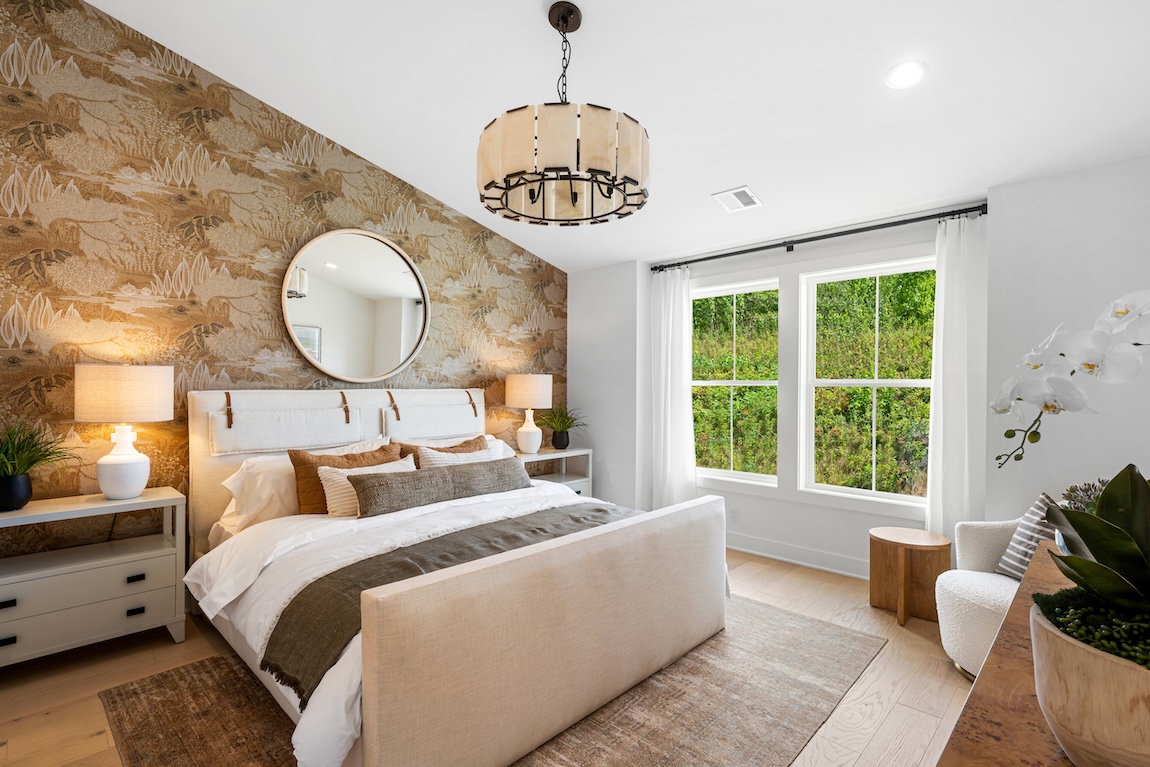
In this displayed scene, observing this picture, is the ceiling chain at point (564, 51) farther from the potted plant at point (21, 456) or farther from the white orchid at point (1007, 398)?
the potted plant at point (21, 456)

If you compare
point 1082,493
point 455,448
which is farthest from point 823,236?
point 455,448

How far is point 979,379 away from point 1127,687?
3272mm

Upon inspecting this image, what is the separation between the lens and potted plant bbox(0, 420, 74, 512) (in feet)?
8.12

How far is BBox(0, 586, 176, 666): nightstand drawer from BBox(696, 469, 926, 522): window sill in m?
3.54

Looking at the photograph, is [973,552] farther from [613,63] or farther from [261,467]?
[261,467]

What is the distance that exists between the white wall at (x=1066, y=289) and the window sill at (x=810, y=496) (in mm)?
585

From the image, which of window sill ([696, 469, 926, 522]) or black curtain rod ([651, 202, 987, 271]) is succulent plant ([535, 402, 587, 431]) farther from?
black curtain rod ([651, 202, 987, 271])

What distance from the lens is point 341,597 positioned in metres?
1.88

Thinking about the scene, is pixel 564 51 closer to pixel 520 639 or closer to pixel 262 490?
pixel 520 639

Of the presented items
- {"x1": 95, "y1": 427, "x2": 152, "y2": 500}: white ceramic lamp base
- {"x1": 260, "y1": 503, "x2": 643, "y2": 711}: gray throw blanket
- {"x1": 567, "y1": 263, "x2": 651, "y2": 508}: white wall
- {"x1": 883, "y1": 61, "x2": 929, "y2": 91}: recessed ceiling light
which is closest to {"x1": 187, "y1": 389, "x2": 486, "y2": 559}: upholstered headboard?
{"x1": 95, "y1": 427, "x2": 152, "y2": 500}: white ceramic lamp base

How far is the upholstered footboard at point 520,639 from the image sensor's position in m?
1.59

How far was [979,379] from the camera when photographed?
326cm

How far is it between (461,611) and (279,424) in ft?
7.06

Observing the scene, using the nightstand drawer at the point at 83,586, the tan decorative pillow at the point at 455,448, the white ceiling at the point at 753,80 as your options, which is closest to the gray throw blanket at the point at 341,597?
the tan decorative pillow at the point at 455,448
